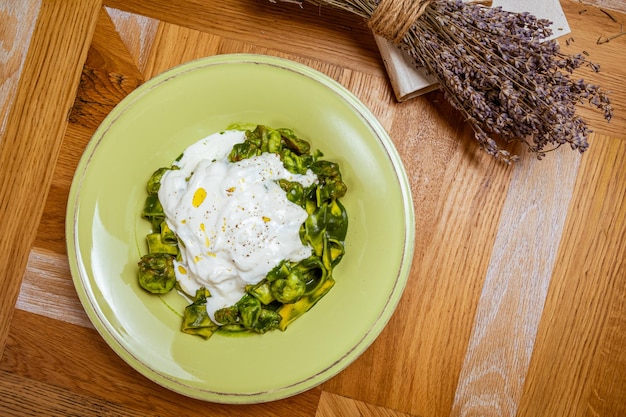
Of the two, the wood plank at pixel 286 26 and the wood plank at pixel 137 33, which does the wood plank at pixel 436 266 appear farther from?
the wood plank at pixel 137 33

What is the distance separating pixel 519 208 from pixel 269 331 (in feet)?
2.95

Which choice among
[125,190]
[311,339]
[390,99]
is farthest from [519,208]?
[125,190]

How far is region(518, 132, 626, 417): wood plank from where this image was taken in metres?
1.84

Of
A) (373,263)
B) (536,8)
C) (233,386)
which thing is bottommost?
(233,386)

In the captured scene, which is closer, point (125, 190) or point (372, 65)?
point (125, 190)

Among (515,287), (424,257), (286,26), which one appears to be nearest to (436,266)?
(424,257)

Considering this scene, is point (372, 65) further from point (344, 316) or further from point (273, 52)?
point (344, 316)

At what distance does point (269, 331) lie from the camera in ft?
5.40

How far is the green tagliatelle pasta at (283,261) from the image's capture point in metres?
1.59

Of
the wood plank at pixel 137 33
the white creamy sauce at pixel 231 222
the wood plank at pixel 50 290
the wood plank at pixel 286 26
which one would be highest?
the wood plank at pixel 286 26

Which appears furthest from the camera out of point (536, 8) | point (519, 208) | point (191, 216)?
point (519, 208)

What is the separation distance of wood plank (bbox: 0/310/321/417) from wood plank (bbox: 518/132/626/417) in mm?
765

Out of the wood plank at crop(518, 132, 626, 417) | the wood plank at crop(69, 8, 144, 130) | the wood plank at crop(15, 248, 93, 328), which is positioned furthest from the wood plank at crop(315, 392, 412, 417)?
the wood plank at crop(69, 8, 144, 130)

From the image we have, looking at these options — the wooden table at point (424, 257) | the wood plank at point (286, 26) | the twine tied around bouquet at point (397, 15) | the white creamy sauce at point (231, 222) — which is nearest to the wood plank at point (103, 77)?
the wooden table at point (424, 257)
